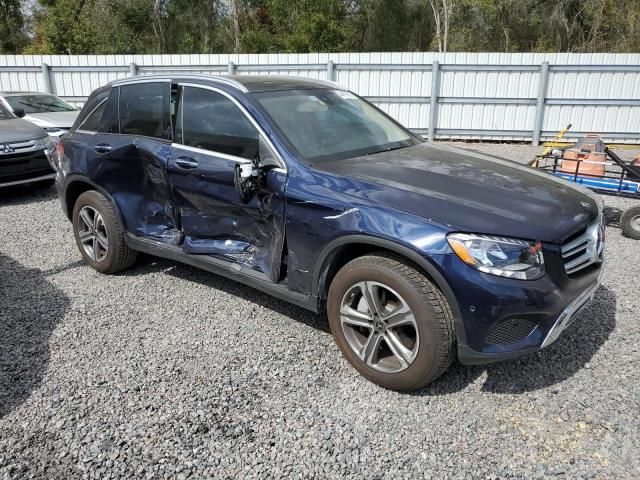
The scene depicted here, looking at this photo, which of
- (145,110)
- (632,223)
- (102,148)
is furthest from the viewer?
(632,223)

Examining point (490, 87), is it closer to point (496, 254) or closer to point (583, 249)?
point (583, 249)

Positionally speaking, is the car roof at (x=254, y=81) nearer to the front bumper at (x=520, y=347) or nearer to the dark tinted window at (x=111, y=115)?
the dark tinted window at (x=111, y=115)

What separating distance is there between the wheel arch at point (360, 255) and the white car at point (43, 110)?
25.2ft

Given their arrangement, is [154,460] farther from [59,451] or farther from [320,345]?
[320,345]

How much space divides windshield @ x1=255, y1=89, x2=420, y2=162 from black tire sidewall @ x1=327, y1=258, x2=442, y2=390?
2.86ft

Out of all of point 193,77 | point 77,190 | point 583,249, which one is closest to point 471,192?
point 583,249

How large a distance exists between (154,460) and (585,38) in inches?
1202

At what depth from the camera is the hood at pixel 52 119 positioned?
9.20 metres

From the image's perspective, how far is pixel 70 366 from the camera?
336 centimetres

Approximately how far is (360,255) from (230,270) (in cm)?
109

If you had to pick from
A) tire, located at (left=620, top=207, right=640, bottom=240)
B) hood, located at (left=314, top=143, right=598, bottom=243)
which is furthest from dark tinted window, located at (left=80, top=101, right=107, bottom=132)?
tire, located at (left=620, top=207, right=640, bottom=240)

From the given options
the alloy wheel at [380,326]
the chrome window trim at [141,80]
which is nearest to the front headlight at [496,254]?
the alloy wheel at [380,326]

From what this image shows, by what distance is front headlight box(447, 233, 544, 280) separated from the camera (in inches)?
102

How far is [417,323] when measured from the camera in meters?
2.75
